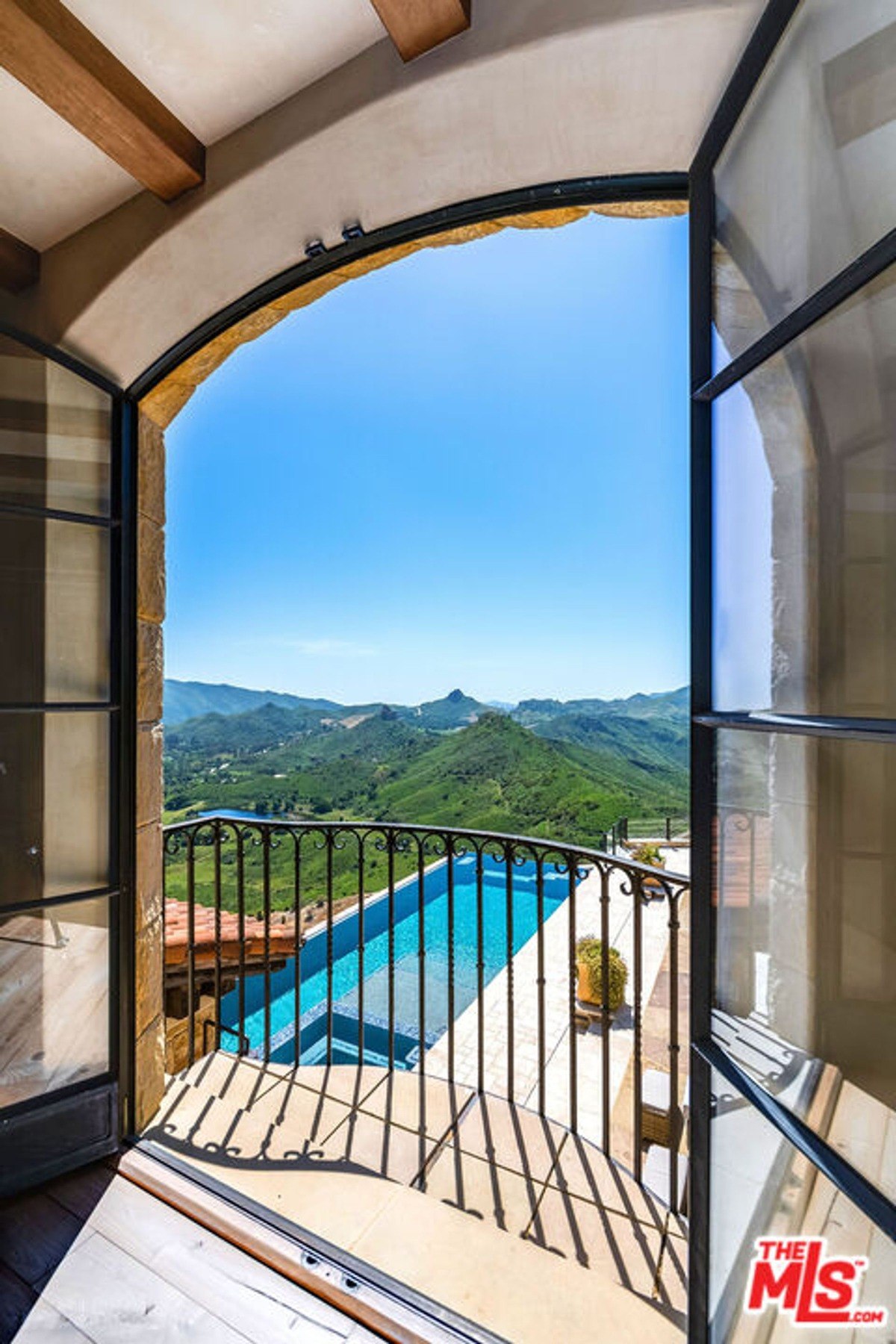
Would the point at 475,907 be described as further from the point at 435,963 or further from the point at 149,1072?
the point at 149,1072

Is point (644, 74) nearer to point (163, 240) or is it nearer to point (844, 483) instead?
point (844, 483)

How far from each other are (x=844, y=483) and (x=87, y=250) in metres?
1.91

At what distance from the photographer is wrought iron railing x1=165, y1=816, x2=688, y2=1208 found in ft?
5.47

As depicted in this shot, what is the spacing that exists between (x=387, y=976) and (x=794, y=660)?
21.4 ft

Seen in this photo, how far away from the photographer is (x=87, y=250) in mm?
1508

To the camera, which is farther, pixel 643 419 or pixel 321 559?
pixel 321 559

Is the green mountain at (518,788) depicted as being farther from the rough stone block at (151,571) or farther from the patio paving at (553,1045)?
the rough stone block at (151,571)

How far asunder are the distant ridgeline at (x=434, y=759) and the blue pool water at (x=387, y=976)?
82.1 inches

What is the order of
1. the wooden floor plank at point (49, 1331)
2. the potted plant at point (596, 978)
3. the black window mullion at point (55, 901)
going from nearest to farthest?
the wooden floor plank at point (49, 1331), the black window mullion at point (55, 901), the potted plant at point (596, 978)

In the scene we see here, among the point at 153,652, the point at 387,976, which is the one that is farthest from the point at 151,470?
the point at 387,976

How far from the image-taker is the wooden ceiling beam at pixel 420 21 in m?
0.96

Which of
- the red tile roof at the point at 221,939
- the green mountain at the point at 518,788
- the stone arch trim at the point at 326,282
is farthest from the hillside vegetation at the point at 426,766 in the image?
the stone arch trim at the point at 326,282

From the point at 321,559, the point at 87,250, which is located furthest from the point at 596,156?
the point at 321,559

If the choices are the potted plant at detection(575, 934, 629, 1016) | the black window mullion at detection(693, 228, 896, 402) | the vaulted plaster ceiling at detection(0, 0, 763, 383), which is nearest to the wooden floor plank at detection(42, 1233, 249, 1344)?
the black window mullion at detection(693, 228, 896, 402)
